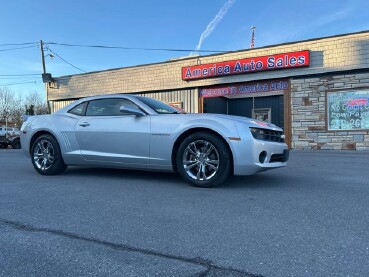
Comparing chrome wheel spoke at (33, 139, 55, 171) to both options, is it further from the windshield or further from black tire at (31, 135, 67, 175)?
the windshield

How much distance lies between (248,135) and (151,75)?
13.4 m

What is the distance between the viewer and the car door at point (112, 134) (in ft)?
17.6

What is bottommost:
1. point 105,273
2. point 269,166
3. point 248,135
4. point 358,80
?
point 105,273

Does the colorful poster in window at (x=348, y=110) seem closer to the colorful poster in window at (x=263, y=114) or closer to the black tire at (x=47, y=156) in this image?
the colorful poster in window at (x=263, y=114)

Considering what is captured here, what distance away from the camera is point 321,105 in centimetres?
1355

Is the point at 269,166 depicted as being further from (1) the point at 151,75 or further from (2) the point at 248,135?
(1) the point at 151,75

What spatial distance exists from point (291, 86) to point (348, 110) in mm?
2344

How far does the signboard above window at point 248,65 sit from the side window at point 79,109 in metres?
9.78

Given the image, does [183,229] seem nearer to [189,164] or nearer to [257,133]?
[189,164]

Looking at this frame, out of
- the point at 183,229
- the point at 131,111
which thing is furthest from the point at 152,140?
the point at 183,229

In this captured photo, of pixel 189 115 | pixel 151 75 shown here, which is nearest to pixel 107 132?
pixel 189 115

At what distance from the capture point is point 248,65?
14.6m

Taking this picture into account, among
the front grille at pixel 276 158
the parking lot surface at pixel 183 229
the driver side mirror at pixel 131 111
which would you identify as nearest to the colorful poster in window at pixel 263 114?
the parking lot surface at pixel 183 229

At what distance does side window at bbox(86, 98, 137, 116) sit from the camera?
575 centimetres
